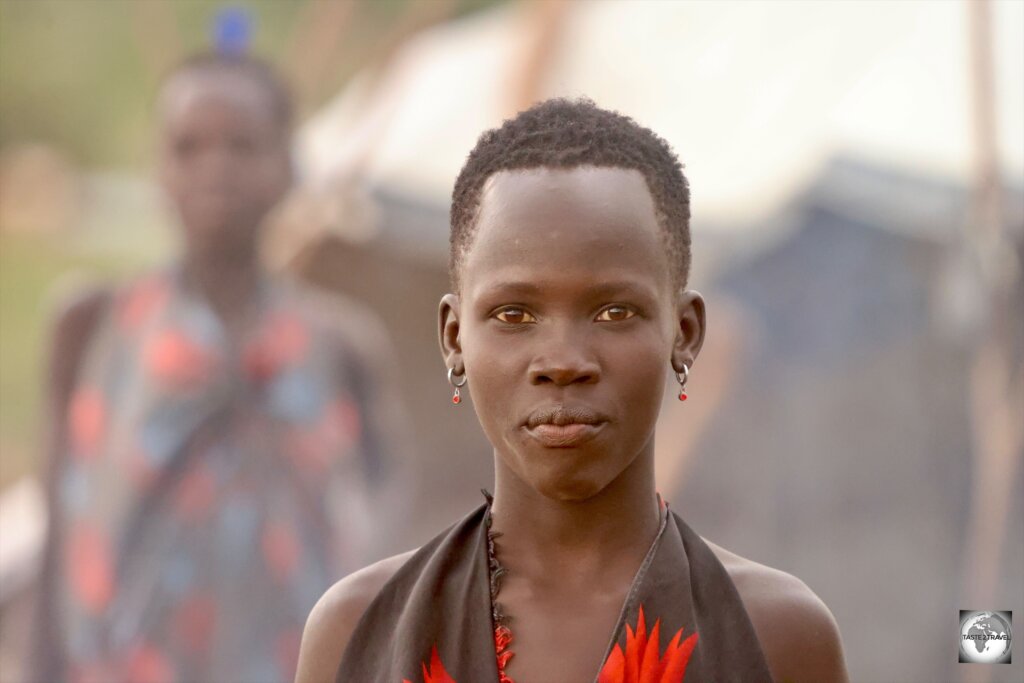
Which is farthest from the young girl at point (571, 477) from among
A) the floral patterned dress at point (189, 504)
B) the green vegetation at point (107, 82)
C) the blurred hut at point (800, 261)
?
the green vegetation at point (107, 82)

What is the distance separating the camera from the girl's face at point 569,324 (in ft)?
4.62

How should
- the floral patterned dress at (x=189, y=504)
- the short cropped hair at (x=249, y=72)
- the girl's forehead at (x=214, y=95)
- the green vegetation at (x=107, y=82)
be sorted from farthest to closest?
the green vegetation at (x=107, y=82) < the short cropped hair at (x=249, y=72) < the girl's forehead at (x=214, y=95) < the floral patterned dress at (x=189, y=504)

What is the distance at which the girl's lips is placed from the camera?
1.41 metres

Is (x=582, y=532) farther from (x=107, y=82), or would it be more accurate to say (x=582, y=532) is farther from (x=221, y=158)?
(x=107, y=82)

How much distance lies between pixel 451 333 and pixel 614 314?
0.21 m

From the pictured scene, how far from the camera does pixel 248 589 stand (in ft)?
15.9

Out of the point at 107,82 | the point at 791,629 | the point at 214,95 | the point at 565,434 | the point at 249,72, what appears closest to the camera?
the point at 565,434

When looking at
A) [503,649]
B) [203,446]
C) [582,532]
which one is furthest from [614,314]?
[203,446]

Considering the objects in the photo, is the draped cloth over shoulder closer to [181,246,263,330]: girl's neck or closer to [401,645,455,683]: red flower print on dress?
[401,645,455,683]: red flower print on dress

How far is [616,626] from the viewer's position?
146 centimetres

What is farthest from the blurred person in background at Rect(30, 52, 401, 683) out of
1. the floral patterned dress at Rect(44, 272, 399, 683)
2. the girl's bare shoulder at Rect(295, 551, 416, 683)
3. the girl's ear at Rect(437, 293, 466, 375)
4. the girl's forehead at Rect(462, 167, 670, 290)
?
the girl's forehead at Rect(462, 167, 670, 290)

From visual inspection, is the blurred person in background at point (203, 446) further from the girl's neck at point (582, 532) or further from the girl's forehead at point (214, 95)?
the girl's neck at point (582, 532)

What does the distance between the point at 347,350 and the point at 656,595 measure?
377cm

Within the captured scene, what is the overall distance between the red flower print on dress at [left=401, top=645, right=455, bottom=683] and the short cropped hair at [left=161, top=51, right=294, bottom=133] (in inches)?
150
